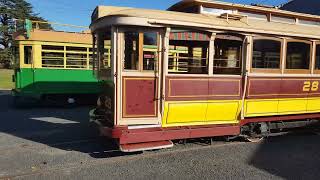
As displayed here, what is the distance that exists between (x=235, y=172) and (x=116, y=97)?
7.99 feet

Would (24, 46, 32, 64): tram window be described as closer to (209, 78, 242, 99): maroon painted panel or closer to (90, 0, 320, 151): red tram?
(90, 0, 320, 151): red tram

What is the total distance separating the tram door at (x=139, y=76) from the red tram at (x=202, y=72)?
0.06 feet

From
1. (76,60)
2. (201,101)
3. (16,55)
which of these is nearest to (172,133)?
(201,101)

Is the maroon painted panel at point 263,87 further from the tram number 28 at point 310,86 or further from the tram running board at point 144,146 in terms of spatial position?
the tram running board at point 144,146

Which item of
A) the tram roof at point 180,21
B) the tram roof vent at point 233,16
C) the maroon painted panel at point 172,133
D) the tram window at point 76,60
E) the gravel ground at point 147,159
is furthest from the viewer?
the tram window at point 76,60

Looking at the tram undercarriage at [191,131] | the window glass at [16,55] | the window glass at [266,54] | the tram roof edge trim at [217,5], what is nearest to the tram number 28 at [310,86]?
the tram undercarriage at [191,131]

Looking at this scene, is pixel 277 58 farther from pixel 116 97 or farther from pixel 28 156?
pixel 28 156

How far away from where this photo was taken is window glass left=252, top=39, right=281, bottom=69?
7117mm

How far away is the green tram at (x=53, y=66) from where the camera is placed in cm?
1205

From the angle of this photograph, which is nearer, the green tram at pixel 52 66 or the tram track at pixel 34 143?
the tram track at pixel 34 143

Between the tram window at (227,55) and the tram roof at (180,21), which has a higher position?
the tram roof at (180,21)

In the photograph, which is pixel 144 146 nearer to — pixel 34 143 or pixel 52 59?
pixel 34 143

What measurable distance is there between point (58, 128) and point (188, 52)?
164 inches

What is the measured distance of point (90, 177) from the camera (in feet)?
17.2
